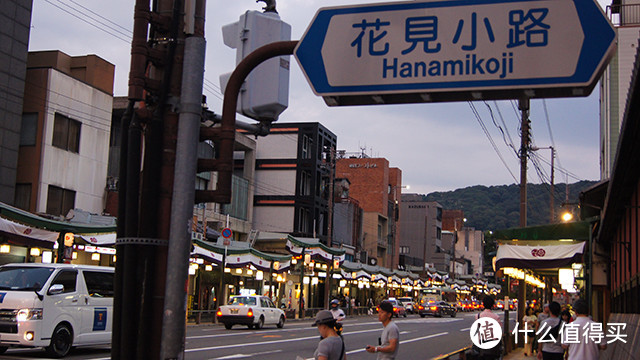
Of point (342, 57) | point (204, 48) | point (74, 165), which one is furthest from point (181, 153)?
point (74, 165)

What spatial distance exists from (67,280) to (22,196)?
19.5 metres

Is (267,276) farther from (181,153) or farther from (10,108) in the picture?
(181,153)

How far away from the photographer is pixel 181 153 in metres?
5.21

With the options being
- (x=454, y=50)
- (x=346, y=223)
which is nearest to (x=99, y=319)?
(x=454, y=50)

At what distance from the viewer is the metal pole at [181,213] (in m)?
5.10

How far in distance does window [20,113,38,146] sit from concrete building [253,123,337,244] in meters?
32.2

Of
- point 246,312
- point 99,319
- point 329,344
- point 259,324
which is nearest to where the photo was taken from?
point 329,344

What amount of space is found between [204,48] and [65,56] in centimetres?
3589

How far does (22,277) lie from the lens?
16500 millimetres

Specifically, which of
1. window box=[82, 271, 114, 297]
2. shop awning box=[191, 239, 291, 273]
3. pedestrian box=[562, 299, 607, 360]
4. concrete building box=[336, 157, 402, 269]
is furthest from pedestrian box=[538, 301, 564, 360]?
concrete building box=[336, 157, 402, 269]

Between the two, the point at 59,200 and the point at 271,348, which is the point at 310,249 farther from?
the point at 271,348

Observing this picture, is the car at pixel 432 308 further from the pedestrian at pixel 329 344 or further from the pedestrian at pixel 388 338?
the pedestrian at pixel 329 344

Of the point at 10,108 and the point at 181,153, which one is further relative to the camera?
the point at 10,108

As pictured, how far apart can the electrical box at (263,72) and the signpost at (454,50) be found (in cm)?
55
